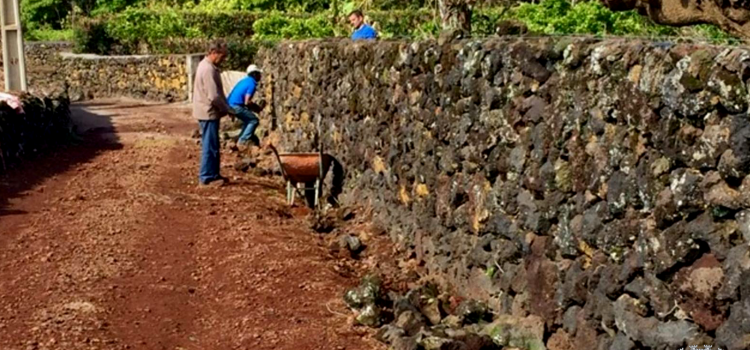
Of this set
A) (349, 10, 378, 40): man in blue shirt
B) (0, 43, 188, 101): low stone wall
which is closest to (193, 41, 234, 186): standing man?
(349, 10, 378, 40): man in blue shirt

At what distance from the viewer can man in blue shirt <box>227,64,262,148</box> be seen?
16766 mm

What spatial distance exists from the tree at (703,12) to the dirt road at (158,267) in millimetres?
3342

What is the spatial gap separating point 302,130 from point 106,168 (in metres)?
2.76

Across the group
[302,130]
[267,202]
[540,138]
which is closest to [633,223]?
[540,138]

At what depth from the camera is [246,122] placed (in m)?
17.0

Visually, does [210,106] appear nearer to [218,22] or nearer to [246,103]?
[246,103]

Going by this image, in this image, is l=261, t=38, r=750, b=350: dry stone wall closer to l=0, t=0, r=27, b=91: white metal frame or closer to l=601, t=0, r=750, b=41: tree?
l=601, t=0, r=750, b=41: tree

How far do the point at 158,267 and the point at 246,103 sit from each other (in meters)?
7.96

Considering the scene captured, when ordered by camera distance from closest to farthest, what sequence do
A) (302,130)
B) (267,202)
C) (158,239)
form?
(158,239), (267,202), (302,130)

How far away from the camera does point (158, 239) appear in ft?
33.4

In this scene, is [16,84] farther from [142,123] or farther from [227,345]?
[227,345]

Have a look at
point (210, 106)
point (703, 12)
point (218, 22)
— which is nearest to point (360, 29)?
point (210, 106)

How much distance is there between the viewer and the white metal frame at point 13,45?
62.1 ft

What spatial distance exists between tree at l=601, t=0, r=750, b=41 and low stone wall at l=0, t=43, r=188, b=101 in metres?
24.3
